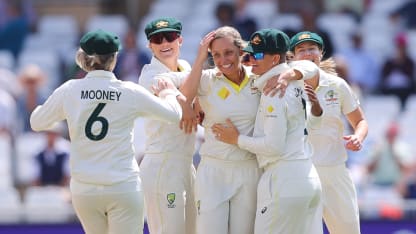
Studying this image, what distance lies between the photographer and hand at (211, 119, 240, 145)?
312 inches

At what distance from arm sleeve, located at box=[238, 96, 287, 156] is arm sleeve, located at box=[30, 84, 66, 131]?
3.95ft

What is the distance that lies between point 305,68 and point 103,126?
1344 mm

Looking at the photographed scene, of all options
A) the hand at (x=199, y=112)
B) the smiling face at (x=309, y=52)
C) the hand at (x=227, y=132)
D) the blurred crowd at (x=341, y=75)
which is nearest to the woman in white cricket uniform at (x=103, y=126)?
the hand at (x=227, y=132)

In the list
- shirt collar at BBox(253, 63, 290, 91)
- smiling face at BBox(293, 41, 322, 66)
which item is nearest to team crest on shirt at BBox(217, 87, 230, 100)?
shirt collar at BBox(253, 63, 290, 91)

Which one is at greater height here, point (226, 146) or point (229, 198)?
point (226, 146)

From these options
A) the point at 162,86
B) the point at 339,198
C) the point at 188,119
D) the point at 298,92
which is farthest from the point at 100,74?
the point at 339,198

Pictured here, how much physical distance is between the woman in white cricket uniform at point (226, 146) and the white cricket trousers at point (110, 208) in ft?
1.79

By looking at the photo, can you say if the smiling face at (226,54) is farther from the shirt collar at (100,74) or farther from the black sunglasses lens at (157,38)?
the shirt collar at (100,74)

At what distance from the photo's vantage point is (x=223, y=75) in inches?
319

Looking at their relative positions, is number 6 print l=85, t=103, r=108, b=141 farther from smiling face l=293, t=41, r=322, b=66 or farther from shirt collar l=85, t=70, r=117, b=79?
smiling face l=293, t=41, r=322, b=66

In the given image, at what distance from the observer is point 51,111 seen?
7672 millimetres

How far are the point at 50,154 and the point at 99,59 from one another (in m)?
5.31

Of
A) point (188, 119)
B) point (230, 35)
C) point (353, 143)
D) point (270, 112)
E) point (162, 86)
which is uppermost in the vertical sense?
point (230, 35)

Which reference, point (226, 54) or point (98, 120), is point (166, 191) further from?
point (226, 54)
